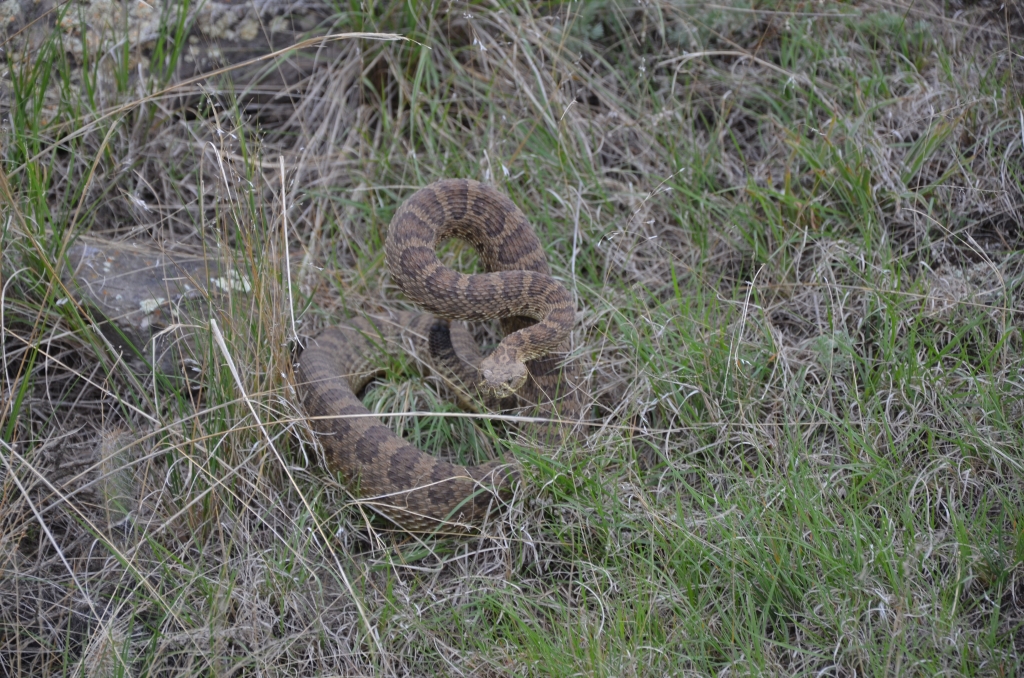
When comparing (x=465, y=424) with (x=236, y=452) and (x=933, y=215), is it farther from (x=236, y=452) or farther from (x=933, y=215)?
(x=933, y=215)

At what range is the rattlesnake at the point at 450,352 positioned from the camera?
4.00 meters

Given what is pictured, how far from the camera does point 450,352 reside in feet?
15.1

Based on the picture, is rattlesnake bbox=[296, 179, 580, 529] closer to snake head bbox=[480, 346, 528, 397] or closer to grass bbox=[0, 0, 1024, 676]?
snake head bbox=[480, 346, 528, 397]

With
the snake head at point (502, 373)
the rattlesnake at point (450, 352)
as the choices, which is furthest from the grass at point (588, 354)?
the snake head at point (502, 373)

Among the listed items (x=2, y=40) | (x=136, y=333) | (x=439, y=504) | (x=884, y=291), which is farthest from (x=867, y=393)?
(x=2, y=40)

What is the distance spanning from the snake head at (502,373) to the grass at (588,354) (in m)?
0.28

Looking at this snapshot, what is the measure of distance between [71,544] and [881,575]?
3.74 m

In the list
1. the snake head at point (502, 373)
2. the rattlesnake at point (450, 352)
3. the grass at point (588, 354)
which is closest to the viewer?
the grass at point (588, 354)

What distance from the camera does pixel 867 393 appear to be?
159 inches

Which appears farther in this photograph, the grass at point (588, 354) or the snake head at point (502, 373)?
the snake head at point (502, 373)

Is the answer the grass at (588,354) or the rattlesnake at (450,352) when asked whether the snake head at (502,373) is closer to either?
the rattlesnake at (450,352)

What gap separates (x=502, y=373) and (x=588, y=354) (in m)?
0.54

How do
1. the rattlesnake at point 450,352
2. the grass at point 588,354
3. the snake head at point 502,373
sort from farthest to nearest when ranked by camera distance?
the snake head at point 502,373 < the rattlesnake at point 450,352 < the grass at point 588,354

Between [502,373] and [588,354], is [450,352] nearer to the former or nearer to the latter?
[502,373]
